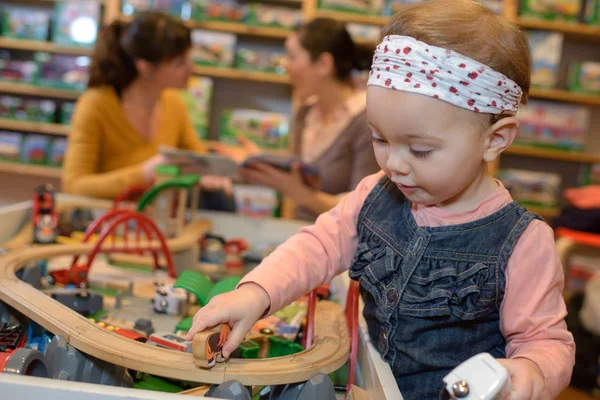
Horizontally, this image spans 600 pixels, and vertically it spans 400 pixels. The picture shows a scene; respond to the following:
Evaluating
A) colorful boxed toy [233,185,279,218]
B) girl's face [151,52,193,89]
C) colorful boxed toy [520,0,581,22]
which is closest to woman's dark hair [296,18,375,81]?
girl's face [151,52,193,89]

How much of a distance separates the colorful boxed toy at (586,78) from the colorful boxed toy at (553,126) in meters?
0.09

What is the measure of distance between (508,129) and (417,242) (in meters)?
0.17

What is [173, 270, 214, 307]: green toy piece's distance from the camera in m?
0.86

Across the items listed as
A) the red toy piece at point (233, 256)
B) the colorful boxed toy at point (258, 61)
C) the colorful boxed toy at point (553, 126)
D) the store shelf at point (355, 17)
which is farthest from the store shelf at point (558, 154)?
the red toy piece at point (233, 256)

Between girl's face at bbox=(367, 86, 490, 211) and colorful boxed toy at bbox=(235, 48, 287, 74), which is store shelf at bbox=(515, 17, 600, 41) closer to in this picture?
colorful boxed toy at bbox=(235, 48, 287, 74)

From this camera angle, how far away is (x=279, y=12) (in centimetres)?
298

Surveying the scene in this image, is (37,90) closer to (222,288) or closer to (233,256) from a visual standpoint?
(233,256)

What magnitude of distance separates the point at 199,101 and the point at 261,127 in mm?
334

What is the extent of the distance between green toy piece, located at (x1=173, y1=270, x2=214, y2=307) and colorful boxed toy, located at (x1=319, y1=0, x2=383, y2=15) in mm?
2274

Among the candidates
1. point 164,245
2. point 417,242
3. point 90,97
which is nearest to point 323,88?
point 90,97

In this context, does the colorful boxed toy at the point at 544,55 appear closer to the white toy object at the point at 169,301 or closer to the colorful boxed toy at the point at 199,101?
the colorful boxed toy at the point at 199,101

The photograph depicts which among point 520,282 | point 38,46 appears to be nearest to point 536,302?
point 520,282

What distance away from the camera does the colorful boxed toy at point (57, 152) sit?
3.10 metres

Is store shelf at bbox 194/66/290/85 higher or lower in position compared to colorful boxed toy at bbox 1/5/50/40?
lower
